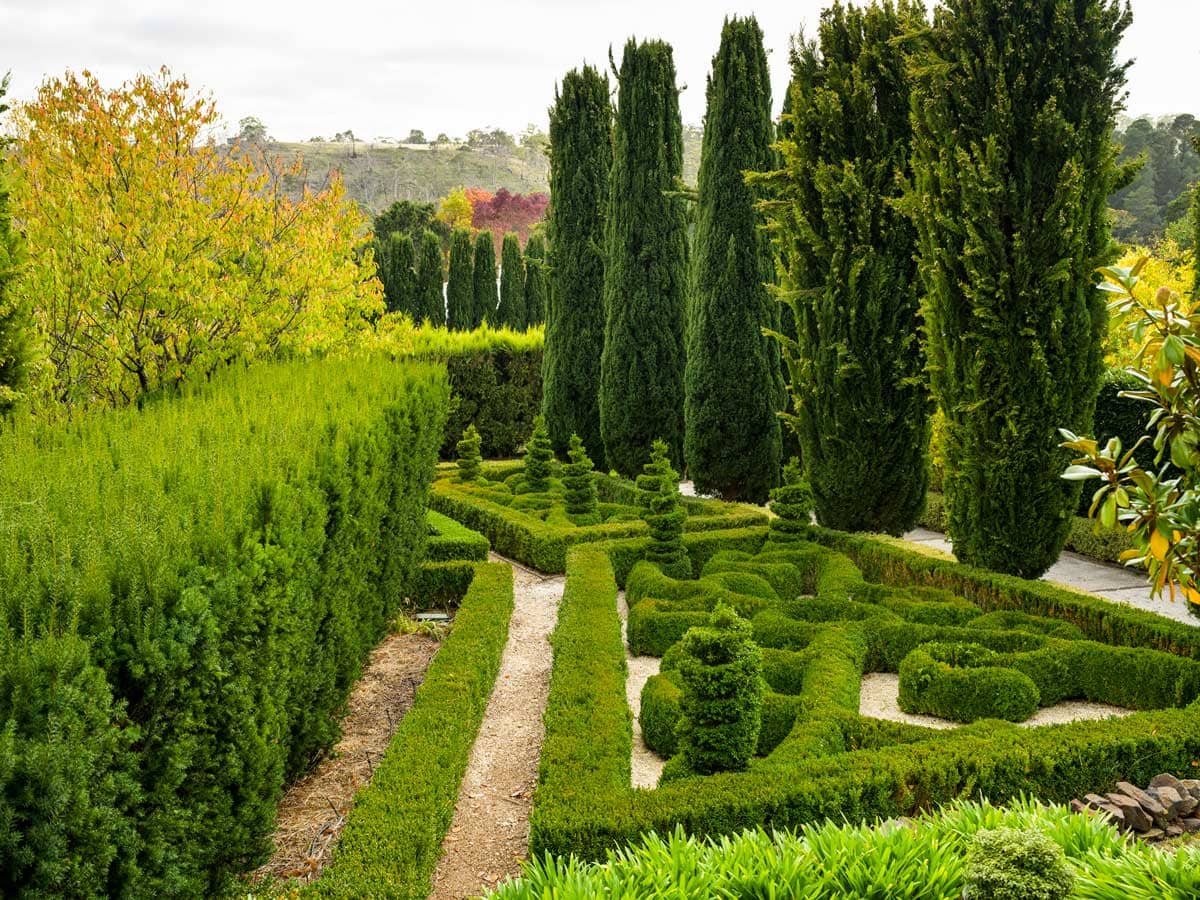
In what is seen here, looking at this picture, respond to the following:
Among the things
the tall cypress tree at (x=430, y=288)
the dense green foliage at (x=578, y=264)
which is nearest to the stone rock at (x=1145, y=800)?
the dense green foliage at (x=578, y=264)

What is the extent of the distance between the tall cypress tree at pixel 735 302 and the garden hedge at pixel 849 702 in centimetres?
321

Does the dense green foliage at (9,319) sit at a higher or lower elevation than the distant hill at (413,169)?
lower

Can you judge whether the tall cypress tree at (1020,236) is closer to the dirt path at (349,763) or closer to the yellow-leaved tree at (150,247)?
the dirt path at (349,763)

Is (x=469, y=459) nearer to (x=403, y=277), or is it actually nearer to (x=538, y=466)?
(x=538, y=466)

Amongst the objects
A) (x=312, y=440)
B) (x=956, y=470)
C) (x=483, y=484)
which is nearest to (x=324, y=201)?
(x=483, y=484)

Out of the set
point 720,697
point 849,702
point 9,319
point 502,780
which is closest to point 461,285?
point 9,319

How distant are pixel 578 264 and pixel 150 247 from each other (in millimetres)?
8636

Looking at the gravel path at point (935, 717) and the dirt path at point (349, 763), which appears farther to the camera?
the gravel path at point (935, 717)

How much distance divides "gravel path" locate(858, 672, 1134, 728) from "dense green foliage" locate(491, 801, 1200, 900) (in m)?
3.20

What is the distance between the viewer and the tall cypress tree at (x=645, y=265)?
13516mm

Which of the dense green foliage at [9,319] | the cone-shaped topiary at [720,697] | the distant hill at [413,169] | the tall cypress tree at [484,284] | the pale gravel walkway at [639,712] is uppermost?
the distant hill at [413,169]

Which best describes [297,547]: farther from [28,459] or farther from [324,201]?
[324,201]

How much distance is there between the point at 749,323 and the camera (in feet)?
39.2

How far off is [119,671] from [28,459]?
206cm
